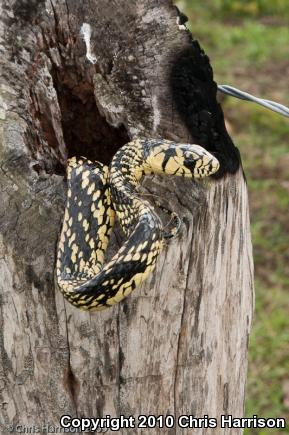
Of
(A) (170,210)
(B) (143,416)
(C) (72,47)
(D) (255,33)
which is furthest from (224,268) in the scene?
(D) (255,33)

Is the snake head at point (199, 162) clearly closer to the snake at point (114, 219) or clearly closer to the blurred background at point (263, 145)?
the snake at point (114, 219)

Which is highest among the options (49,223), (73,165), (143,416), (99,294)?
(73,165)

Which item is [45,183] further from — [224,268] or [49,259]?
[224,268]

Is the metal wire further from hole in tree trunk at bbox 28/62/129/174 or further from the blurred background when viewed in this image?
the blurred background

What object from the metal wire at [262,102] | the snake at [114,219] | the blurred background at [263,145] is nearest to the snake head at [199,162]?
the snake at [114,219]

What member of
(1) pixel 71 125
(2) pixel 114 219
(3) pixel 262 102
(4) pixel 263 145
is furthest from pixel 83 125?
(4) pixel 263 145

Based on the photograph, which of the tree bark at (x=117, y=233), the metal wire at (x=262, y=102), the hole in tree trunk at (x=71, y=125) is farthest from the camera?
the metal wire at (x=262, y=102)

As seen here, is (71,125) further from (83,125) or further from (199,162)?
(199,162)

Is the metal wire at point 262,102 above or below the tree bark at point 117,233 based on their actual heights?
above
